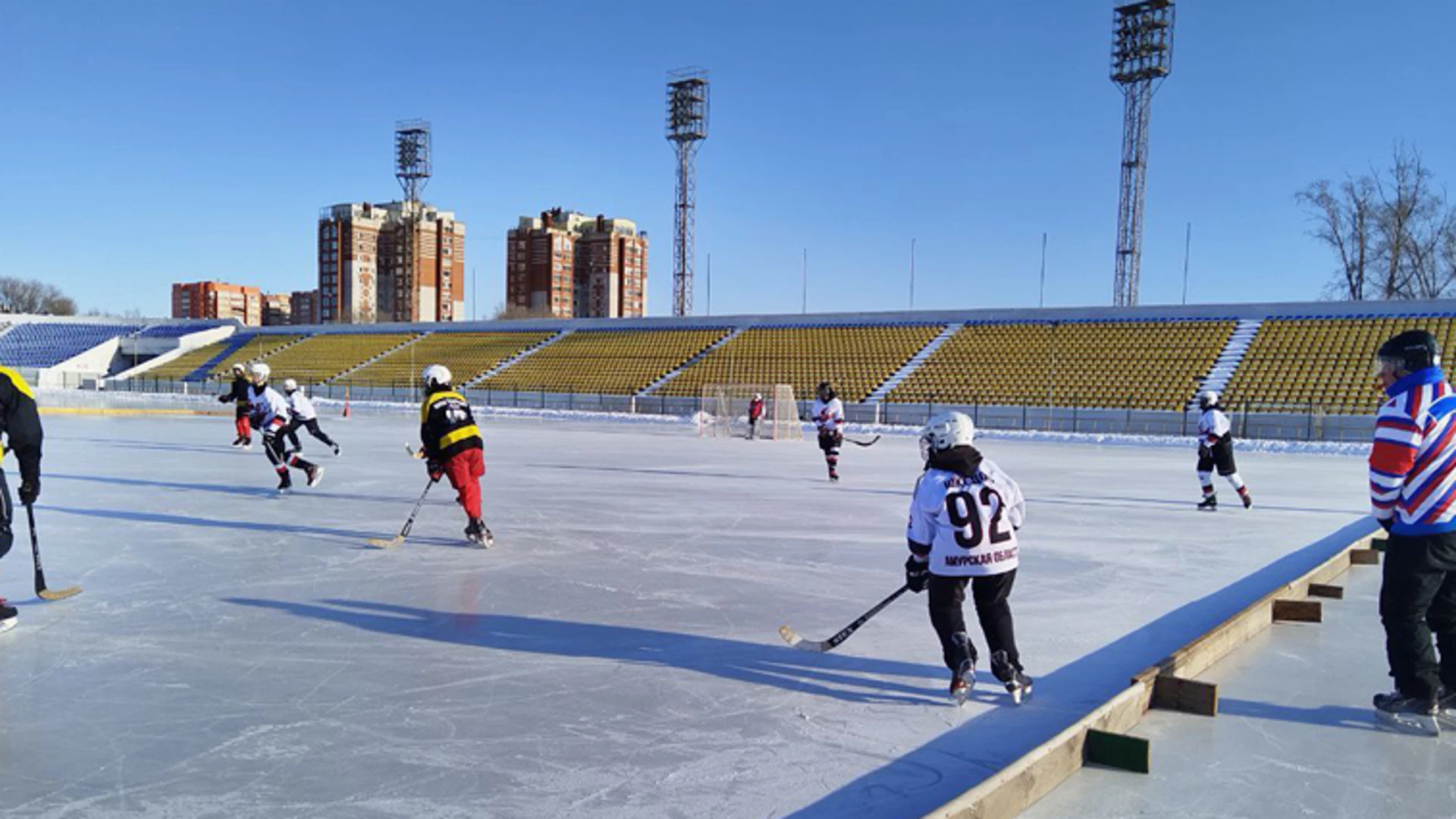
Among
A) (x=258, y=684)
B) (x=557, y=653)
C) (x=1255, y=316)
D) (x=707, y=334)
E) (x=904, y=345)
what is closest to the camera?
(x=258, y=684)

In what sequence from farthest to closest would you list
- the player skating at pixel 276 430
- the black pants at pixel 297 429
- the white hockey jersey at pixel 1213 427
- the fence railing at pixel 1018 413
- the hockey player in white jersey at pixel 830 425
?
the fence railing at pixel 1018 413, the hockey player in white jersey at pixel 830 425, the black pants at pixel 297 429, the player skating at pixel 276 430, the white hockey jersey at pixel 1213 427

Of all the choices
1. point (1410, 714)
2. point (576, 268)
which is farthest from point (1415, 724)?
point (576, 268)

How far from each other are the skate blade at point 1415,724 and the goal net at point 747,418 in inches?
798

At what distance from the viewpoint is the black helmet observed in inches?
143

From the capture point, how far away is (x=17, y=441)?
15.1 feet

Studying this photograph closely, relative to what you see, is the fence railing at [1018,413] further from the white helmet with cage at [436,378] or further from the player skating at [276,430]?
the white helmet with cage at [436,378]

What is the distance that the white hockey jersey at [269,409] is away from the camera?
34.2 ft

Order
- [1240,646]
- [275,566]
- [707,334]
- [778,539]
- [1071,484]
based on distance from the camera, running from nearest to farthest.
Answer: [1240,646], [275,566], [778,539], [1071,484], [707,334]

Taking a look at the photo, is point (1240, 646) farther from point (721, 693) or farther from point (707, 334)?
point (707, 334)

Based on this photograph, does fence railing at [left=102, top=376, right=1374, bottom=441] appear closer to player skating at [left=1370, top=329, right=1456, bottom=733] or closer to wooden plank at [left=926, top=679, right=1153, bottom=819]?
player skating at [left=1370, top=329, right=1456, bottom=733]

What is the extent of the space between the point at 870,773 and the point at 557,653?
6.02 feet

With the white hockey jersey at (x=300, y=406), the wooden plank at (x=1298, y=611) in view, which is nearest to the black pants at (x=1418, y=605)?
the wooden plank at (x=1298, y=611)

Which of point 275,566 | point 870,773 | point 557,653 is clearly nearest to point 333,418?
point 275,566

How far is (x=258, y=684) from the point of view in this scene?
3.97 metres
